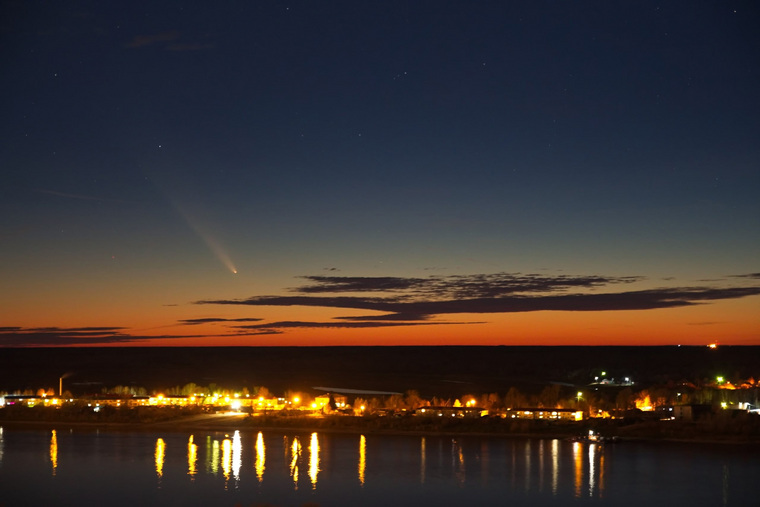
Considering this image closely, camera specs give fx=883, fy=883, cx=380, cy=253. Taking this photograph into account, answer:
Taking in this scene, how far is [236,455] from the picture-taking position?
36062mm

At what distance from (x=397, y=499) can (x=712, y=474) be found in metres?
12.5

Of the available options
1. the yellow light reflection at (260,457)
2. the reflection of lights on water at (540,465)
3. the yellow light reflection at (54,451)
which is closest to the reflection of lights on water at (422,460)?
the reflection of lights on water at (540,465)

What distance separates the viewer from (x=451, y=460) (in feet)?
115

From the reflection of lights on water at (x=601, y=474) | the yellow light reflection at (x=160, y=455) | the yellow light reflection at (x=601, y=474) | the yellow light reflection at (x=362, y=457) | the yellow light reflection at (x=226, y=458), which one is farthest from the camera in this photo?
the yellow light reflection at (x=160, y=455)

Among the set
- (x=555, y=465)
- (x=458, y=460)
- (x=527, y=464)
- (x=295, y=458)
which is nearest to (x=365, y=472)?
(x=295, y=458)

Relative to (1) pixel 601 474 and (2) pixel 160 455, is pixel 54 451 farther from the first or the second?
(1) pixel 601 474

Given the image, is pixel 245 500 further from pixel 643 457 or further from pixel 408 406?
pixel 408 406

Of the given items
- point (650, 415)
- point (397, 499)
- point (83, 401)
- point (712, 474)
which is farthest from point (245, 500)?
point (83, 401)

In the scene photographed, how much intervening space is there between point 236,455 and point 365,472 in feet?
23.6

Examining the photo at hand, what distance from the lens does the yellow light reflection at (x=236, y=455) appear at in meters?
31.0

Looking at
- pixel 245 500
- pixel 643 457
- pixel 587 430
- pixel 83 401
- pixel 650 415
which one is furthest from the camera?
pixel 83 401

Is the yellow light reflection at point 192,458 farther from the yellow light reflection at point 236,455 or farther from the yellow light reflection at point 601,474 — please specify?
the yellow light reflection at point 601,474

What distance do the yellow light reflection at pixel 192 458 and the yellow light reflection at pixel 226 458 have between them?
105 centimetres

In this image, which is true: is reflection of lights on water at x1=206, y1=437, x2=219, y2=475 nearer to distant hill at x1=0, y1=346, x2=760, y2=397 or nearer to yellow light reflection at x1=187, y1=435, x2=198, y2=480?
yellow light reflection at x1=187, y1=435, x2=198, y2=480
